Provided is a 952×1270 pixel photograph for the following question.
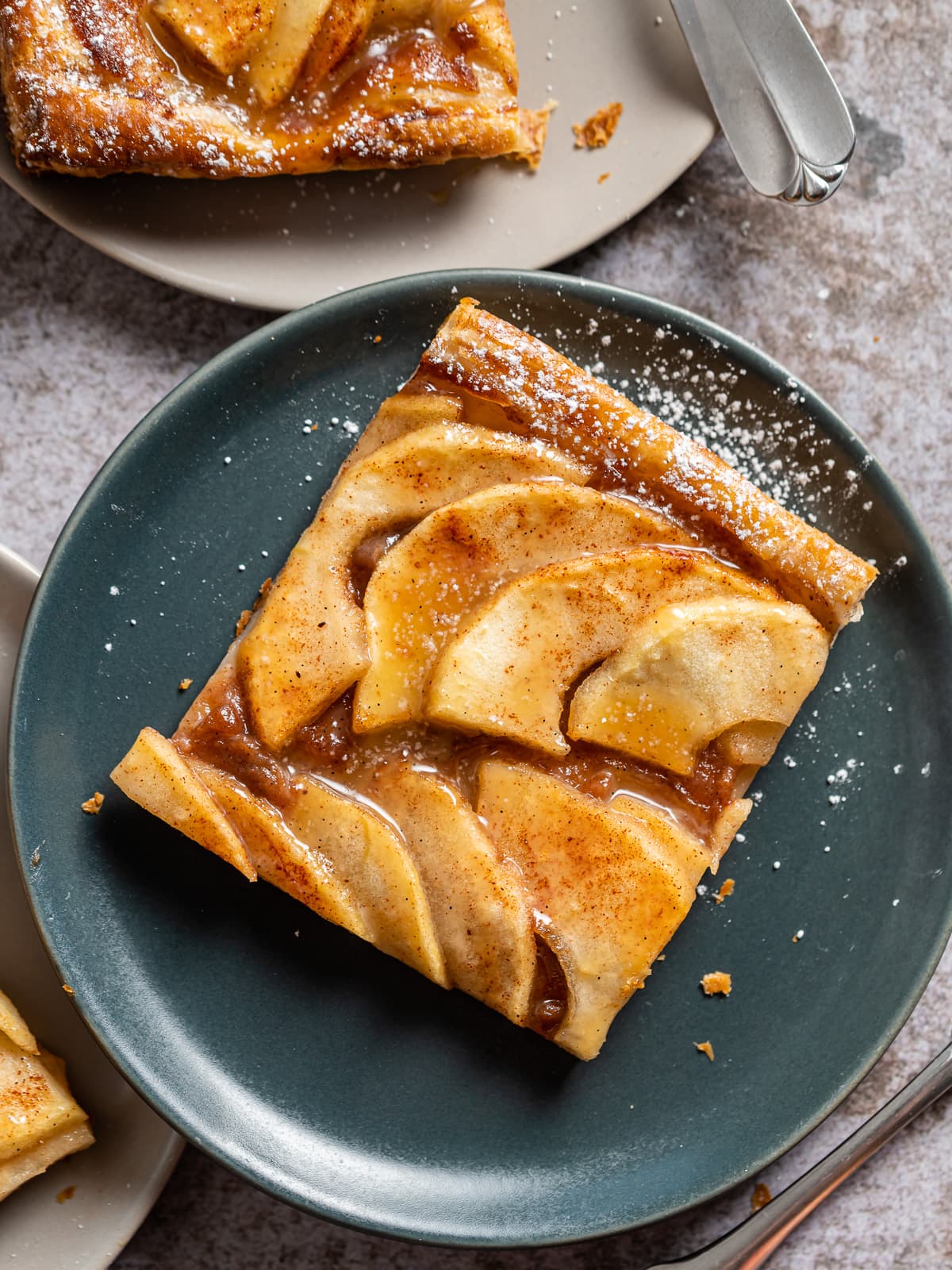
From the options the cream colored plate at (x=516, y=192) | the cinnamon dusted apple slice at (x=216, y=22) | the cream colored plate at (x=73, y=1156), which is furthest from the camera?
the cream colored plate at (x=516, y=192)

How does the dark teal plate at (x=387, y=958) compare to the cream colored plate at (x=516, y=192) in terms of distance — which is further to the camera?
the cream colored plate at (x=516, y=192)

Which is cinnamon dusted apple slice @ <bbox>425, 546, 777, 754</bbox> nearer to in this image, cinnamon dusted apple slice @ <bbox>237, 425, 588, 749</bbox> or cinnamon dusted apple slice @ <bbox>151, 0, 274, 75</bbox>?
cinnamon dusted apple slice @ <bbox>237, 425, 588, 749</bbox>

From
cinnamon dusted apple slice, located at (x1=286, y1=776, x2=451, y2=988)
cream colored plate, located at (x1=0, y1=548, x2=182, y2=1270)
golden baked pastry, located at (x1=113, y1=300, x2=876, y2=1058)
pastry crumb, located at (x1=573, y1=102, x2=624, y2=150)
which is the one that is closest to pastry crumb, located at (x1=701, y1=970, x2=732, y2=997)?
golden baked pastry, located at (x1=113, y1=300, x2=876, y2=1058)

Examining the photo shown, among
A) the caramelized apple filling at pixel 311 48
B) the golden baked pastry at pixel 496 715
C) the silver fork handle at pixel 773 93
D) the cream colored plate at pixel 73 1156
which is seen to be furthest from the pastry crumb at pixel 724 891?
the caramelized apple filling at pixel 311 48

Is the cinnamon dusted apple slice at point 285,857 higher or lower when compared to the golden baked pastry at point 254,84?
lower

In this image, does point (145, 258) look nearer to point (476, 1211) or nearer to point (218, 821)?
point (218, 821)

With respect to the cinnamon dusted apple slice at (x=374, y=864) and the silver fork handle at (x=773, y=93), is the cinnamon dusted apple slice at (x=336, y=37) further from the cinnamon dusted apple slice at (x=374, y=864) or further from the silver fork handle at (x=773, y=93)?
the cinnamon dusted apple slice at (x=374, y=864)

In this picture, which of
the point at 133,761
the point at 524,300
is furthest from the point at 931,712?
the point at 133,761
